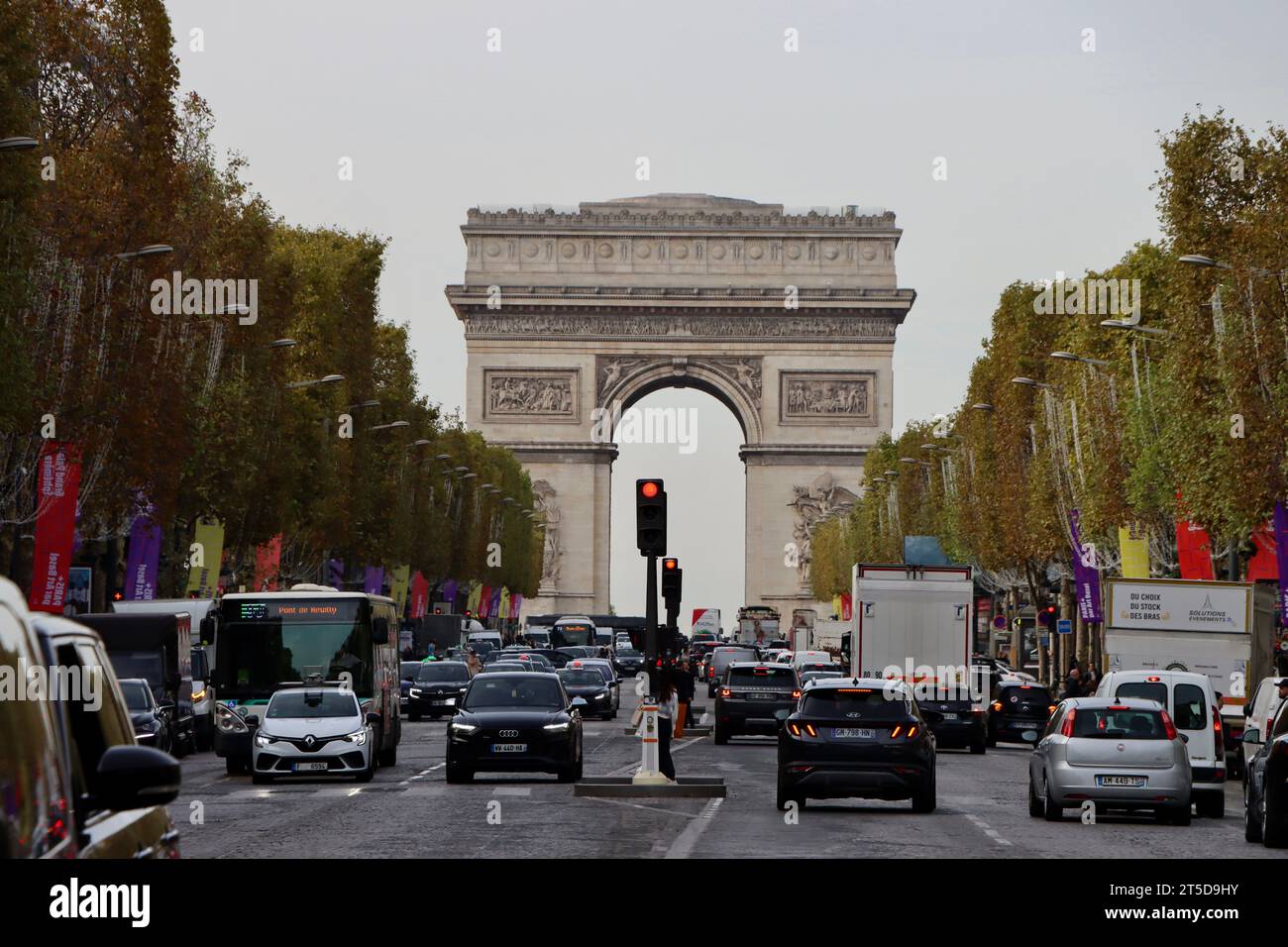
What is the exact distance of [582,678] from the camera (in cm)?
5831

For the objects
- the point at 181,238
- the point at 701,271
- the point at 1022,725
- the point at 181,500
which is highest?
the point at 701,271

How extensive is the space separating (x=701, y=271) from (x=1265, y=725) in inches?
3451

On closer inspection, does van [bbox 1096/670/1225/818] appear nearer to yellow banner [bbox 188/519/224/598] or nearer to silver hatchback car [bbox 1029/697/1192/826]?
silver hatchback car [bbox 1029/697/1192/826]

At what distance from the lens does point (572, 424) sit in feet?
392

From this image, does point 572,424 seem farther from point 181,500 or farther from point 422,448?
point 181,500

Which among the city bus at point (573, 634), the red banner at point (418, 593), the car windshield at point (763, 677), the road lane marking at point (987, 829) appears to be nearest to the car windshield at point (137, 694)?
the car windshield at point (763, 677)

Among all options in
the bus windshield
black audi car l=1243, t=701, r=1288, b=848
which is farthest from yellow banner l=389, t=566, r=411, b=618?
black audi car l=1243, t=701, r=1288, b=848

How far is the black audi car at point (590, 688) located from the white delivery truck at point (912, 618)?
13148mm

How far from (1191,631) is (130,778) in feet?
121

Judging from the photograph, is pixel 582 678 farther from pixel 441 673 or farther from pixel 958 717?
pixel 958 717

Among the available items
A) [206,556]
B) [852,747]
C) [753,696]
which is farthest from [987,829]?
[206,556]

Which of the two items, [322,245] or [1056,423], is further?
[322,245]

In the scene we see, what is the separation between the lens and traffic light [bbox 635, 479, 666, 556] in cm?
2620
